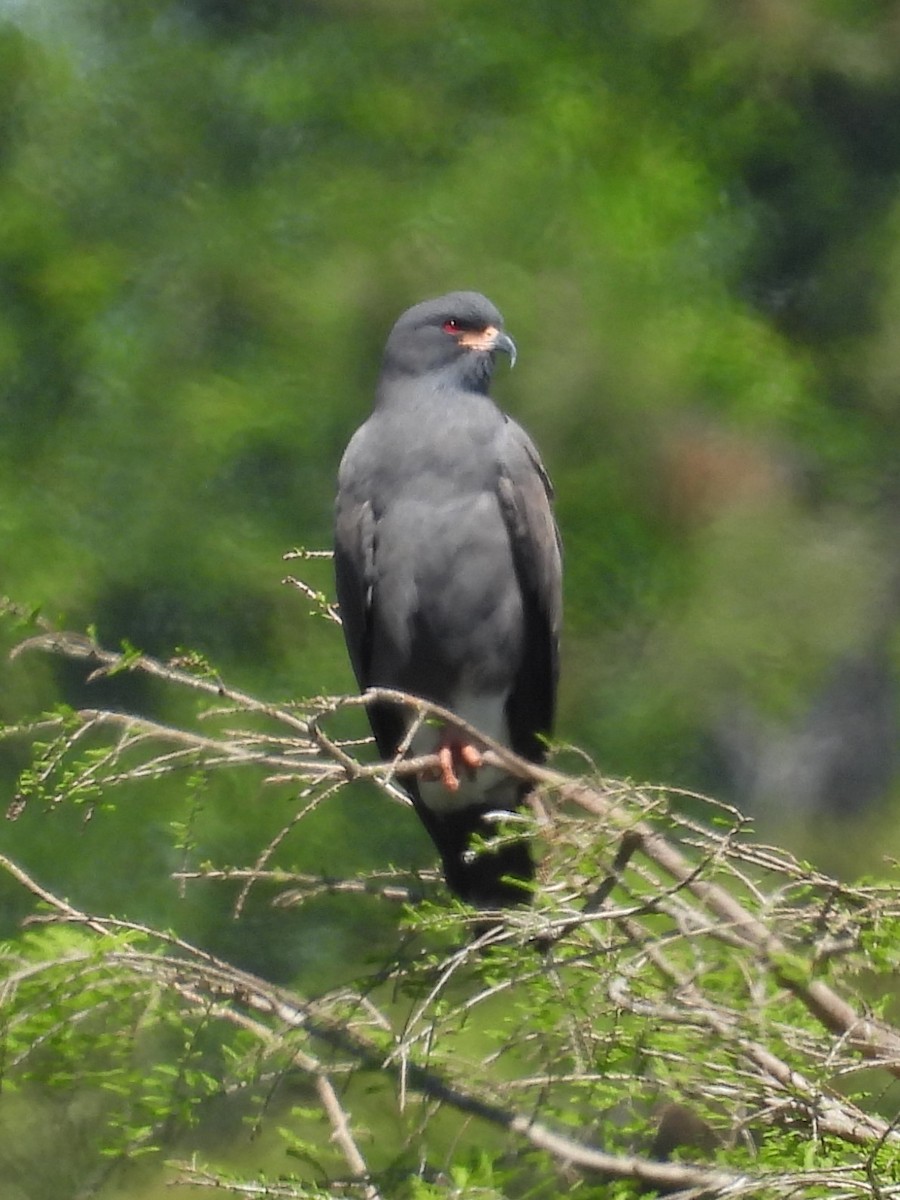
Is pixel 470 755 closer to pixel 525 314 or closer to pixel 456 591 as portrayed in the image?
pixel 456 591

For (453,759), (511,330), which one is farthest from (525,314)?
(453,759)

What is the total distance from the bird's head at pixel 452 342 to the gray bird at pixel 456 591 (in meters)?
0.06

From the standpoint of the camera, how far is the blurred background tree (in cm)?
564

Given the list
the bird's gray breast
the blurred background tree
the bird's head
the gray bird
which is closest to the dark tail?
the gray bird

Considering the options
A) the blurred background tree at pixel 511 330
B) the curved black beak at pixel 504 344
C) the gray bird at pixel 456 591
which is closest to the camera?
the gray bird at pixel 456 591

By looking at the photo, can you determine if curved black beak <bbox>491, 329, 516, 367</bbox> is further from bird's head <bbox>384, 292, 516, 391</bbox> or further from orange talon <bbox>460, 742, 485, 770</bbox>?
orange talon <bbox>460, 742, 485, 770</bbox>

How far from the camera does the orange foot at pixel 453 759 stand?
3420 mm

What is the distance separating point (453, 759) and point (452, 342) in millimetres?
871

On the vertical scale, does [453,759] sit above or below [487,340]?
below

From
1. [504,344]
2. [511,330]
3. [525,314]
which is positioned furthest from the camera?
[525,314]

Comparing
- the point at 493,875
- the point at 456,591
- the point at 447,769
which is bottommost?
the point at 493,875

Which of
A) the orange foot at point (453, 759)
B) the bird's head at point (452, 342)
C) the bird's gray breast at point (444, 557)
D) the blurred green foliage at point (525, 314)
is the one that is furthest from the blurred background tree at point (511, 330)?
the orange foot at point (453, 759)

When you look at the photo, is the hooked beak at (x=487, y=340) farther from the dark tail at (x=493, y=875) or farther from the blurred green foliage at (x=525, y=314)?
the blurred green foliage at (x=525, y=314)

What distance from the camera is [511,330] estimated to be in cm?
547
